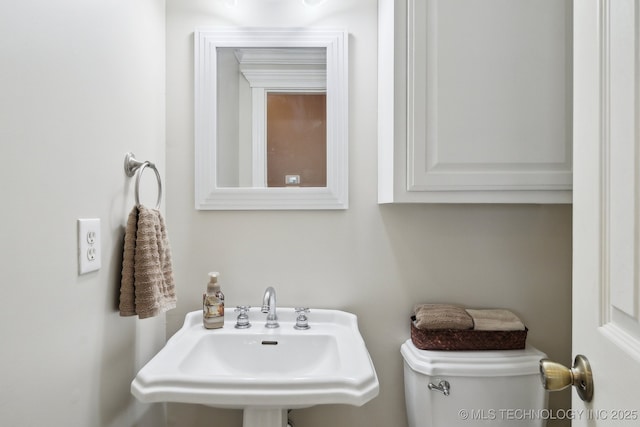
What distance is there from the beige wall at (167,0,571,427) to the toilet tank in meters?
0.20

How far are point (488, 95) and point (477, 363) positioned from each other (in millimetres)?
808

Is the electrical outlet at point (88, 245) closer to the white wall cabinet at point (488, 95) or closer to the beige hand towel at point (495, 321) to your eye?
the white wall cabinet at point (488, 95)

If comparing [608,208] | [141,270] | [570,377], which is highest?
[608,208]

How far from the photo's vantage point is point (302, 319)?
3.90 feet

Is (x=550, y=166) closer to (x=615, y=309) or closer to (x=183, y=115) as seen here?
(x=615, y=309)

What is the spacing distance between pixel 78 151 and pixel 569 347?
164cm

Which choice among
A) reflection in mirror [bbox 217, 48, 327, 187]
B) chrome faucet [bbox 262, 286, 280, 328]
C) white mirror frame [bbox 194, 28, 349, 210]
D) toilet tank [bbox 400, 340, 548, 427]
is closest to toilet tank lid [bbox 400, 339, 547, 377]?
toilet tank [bbox 400, 340, 548, 427]

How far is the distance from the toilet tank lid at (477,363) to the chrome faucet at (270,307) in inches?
18.5

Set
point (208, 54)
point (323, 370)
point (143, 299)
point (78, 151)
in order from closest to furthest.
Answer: point (78, 151), point (143, 299), point (323, 370), point (208, 54)

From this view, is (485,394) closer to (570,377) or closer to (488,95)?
(570,377)

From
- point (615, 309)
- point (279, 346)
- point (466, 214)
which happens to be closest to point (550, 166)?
point (466, 214)

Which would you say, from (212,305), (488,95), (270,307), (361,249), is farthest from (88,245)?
(488,95)

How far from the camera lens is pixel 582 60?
55cm

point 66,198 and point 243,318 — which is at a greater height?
point 66,198
